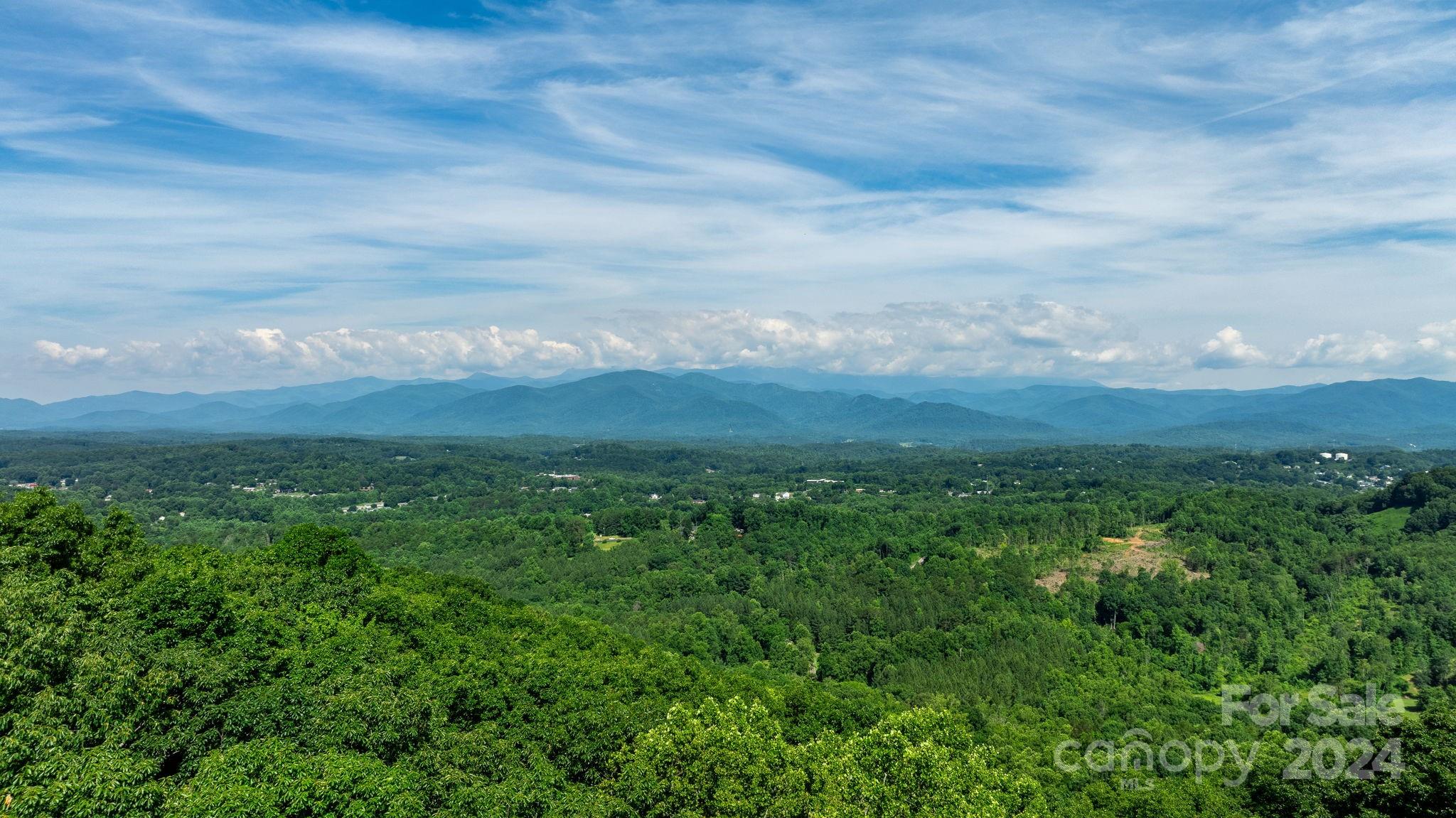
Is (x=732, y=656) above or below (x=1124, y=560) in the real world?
below

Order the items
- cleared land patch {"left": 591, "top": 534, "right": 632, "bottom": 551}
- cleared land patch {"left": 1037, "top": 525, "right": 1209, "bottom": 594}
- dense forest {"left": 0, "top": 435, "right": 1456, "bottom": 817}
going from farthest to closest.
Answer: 1. cleared land patch {"left": 591, "top": 534, "right": 632, "bottom": 551}
2. cleared land patch {"left": 1037, "top": 525, "right": 1209, "bottom": 594}
3. dense forest {"left": 0, "top": 435, "right": 1456, "bottom": 817}

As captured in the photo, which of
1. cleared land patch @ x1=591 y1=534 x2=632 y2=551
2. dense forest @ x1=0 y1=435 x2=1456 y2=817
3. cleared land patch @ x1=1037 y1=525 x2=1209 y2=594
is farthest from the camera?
cleared land patch @ x1=591 y1=534 x2=632 y2=551

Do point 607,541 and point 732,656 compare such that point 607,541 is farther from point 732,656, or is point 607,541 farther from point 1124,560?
point 1124,560

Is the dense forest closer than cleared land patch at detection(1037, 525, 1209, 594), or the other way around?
the dense forest

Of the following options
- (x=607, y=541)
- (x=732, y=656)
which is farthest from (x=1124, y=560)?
(x=607, y=541)

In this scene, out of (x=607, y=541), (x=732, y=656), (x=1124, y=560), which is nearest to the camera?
(x=732, y=656)

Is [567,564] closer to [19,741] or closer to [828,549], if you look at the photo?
[828,549]

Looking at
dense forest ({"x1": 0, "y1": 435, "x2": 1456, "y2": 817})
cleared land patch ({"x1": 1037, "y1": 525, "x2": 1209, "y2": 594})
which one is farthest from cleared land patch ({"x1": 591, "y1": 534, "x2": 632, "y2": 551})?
cleared land patch ({"x1": 1037, "y1": 525, "x2": 1209, "y2": 594})

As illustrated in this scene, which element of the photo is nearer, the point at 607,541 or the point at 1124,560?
the point at 1124,560

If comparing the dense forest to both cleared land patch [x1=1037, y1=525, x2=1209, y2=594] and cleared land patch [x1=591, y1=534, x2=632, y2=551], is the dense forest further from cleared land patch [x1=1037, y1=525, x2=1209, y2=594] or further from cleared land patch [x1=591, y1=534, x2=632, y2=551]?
cleared land patch [x1=591, y1=534, x2=632, y2=551]
